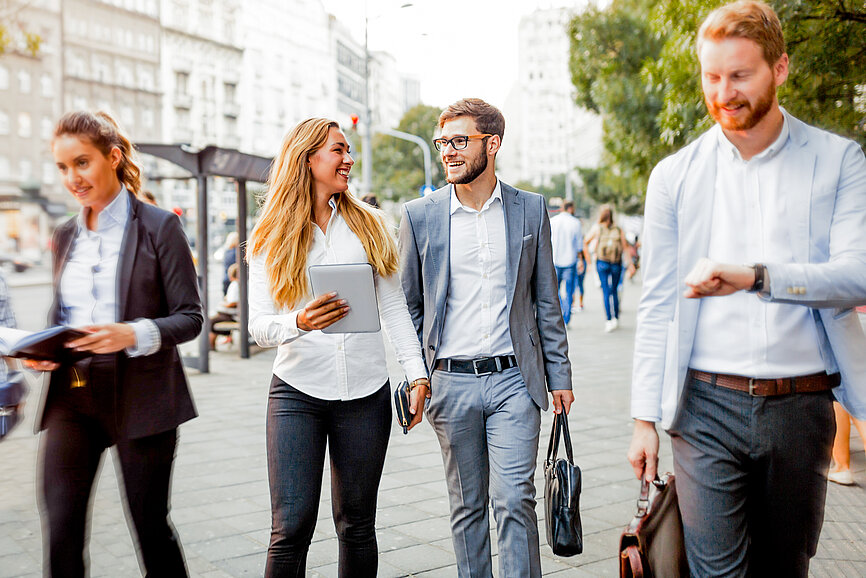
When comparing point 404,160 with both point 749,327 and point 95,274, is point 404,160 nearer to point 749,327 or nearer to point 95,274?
point 95,274

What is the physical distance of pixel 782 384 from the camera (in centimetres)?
237

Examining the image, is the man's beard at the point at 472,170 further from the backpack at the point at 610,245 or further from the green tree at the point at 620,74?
the green tree at the point at 620,74

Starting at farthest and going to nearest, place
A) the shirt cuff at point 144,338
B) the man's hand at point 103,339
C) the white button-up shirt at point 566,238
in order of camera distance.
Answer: the white button-up shirt at point 566,238 → the shirt cuff at point 144,338 → the man's hand at point 103,339

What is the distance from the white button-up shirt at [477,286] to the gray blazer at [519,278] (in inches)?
1.4

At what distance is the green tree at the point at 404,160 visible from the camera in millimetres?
59562

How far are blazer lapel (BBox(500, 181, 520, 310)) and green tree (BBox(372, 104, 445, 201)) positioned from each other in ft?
182

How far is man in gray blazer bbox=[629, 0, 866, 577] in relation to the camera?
92.5 inches

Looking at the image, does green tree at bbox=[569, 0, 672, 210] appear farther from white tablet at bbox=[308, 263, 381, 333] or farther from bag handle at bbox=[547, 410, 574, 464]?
white tablet at bbox=[308, 263, 381, 333]

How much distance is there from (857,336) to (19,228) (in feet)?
182

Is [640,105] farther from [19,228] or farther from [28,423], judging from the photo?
[19,228]

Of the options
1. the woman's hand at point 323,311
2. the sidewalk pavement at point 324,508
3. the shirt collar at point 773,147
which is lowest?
the sidewalk pavement at point 324,508

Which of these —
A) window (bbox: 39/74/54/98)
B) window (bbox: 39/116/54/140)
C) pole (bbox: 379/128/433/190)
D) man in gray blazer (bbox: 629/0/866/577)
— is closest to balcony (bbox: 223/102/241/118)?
window (bbox: 39/74/54/98)

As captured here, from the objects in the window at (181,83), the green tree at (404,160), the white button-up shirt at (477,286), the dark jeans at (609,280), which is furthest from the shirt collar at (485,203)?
the window at (181,83)

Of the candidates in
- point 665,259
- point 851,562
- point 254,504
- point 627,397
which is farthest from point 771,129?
point 627,397
